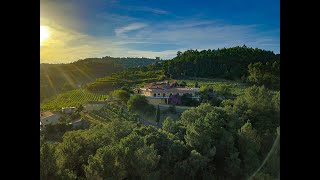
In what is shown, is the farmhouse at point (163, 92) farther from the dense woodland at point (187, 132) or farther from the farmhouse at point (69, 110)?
the farmhouse at point (69, 110)

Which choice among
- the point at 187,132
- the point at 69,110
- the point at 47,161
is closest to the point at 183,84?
the point at 187,132

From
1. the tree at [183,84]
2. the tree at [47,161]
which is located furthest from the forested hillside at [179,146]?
the tree at [183,84]

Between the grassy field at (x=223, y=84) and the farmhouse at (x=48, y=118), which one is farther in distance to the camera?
the grassy field at (x=223, y=84)

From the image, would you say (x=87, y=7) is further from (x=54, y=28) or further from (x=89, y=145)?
(x=89, y=145)

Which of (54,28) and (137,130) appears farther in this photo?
(137,130)
